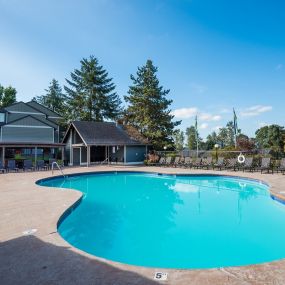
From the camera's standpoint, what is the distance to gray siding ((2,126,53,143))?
90.3ft

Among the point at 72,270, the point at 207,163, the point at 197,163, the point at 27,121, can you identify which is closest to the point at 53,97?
the point at 27,121

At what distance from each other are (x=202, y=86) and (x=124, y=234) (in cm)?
1883

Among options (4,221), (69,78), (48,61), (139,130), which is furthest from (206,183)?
(69,78)

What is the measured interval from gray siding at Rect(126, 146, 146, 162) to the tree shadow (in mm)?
20811

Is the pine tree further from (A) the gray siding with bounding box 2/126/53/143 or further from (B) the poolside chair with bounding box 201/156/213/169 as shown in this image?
(A) the gray siding with bounding box 2/126/53/143

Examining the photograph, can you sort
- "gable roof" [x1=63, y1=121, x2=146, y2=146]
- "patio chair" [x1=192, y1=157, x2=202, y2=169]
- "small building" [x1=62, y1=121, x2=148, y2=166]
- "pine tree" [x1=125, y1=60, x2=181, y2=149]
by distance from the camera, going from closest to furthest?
"patio chair" [x1=192, y1=157, x2=202, y2=169], "gable roof" [x1=63, y1=121, x2=146, y2=146], "small building" [x1=62, y1=121, x2=148, y2=166], "pine tree" [x1=125, y1=60, x2=181, y2=149]

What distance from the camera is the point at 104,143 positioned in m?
23.2

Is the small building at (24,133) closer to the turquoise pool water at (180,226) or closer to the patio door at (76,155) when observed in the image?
the patio door at (76,155)

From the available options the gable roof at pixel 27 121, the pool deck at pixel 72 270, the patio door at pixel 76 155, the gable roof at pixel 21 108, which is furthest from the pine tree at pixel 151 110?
the pool deck at pixel 72 270

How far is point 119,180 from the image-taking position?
1625cm

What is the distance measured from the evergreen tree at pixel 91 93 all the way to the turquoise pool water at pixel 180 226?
2783cm

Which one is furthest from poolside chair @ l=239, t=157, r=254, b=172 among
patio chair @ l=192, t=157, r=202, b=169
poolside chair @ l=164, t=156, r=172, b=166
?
poolside chair @ l=164, t=156, r=172, b=166

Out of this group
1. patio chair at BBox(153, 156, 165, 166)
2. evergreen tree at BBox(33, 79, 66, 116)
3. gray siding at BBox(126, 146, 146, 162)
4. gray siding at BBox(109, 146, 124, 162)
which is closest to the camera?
patio chair at BBox(153, 156, 165, 166)

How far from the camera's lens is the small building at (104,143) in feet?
79.2
